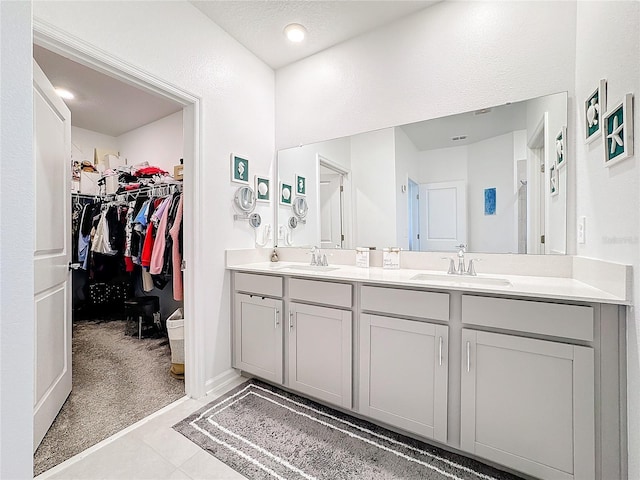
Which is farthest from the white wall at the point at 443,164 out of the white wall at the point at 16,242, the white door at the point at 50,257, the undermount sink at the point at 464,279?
→ the white door at the point at 50,257

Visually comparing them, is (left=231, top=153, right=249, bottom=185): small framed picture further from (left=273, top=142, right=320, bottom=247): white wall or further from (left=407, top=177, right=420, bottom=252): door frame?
(left=407, top=177, right=420, bottom=252): door frame

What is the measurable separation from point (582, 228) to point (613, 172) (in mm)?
419

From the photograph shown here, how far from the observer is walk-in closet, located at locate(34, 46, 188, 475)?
1.89 m

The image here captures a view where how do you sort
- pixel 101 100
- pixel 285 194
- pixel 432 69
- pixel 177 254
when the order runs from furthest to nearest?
pixel 101 100 < pixel 285 194 < pixel 177 254 < pixel 432 69

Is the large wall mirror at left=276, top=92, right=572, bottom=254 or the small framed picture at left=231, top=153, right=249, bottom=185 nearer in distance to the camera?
the large wall mirror at left=276, top=92, right=572, bottom=254

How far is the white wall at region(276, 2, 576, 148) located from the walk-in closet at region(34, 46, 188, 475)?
110 cm

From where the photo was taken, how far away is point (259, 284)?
6.80ft

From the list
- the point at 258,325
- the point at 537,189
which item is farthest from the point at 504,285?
the point at 258,325

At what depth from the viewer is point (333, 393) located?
175 centimetres

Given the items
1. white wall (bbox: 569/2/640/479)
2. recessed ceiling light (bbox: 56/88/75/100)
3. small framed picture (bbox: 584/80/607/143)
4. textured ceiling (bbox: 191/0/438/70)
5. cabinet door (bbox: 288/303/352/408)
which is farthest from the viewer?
recessed ceiling light (bbox: 56/88/75/100)

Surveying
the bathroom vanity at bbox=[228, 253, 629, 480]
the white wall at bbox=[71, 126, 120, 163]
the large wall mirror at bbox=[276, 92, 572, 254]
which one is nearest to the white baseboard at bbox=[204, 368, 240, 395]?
the bathroom vanity at bbox=[228, 253, 629, 480]

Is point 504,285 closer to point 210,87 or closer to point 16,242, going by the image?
point 16,242

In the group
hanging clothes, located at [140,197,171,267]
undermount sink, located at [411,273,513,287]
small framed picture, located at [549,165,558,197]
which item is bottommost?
undermount sink, located at [411,273,513,287]

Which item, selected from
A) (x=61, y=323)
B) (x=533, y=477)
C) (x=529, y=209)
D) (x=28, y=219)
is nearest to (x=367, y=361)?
(x=533, y=477)
